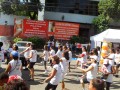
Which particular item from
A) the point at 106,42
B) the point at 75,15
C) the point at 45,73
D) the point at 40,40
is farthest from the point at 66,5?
the point at 45,73

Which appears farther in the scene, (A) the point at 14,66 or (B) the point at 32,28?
(B) the point at 32,28

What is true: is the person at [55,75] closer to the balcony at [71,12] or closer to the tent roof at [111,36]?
the tent roof at [111,36]

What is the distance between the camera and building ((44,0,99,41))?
45125 millimetres

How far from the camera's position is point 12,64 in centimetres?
1037

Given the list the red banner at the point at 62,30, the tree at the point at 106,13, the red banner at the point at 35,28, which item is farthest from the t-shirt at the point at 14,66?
the tree at the point at 106,13

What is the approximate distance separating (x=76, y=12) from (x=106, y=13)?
5558 millimetres

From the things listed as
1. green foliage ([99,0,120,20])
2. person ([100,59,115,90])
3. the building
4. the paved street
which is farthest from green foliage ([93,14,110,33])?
person ([100,59,115,90])

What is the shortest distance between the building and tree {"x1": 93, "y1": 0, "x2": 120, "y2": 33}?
100 inches

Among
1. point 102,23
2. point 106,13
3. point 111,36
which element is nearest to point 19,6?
point 102,23

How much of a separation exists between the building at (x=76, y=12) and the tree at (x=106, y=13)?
2546 mm

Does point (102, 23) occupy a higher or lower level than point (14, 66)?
lower

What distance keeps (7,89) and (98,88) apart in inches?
65.1

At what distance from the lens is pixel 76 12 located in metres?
46.3

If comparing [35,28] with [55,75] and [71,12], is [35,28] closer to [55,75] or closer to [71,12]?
[71,12]
